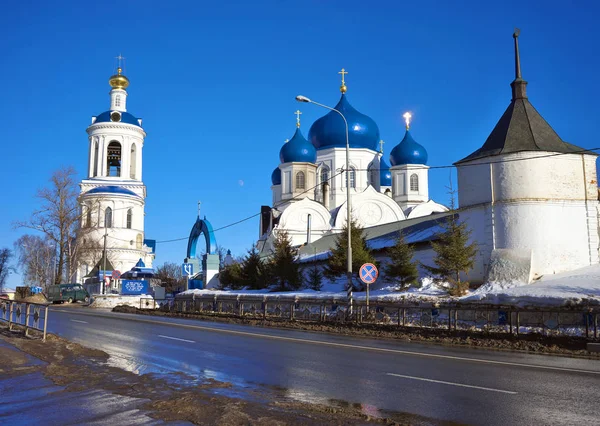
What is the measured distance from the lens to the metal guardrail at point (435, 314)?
15.6 metres

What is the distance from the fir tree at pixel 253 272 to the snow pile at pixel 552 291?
57.9 ft

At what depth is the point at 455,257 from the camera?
23250 millimetres

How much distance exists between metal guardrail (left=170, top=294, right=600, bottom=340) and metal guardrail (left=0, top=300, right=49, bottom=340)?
33.5 feet

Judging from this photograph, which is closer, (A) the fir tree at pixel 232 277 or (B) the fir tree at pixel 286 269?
(B) the fir tree at pixel 286 269

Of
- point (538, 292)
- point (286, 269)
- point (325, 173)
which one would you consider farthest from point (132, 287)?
point (538, 292)

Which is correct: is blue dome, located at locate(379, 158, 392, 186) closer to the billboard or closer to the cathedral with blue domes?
the cathedral with blue domes

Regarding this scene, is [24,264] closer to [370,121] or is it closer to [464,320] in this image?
[370,121]

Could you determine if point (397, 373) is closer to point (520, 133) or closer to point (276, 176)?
point (520, 133)

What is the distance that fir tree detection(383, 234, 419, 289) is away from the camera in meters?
27.0

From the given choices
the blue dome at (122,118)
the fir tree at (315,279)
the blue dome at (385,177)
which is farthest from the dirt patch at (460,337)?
the blue dome at (122,118)

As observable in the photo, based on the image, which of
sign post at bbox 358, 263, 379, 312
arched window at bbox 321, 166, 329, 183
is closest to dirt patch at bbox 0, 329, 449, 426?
sign post at bbox 358, 263, 379, 312

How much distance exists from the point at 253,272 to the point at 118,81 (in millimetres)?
42781

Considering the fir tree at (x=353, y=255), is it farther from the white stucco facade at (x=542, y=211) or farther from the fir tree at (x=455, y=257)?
the white stucco facade at (x=542, y=211)

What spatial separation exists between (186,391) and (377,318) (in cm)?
1370
